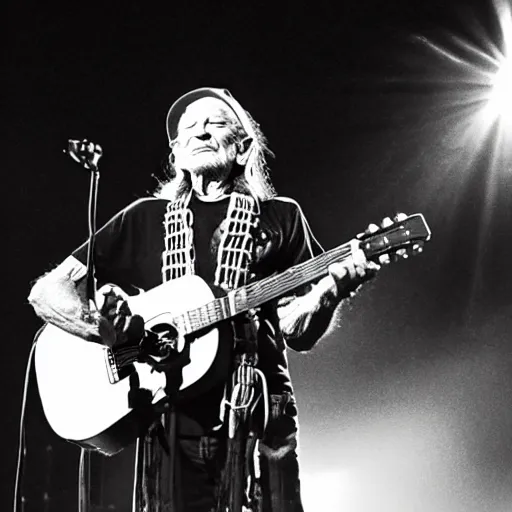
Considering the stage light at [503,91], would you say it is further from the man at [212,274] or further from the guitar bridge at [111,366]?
the guitar bridge at [111,366]

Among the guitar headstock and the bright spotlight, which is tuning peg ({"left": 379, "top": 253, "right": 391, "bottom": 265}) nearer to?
the guitar headstock

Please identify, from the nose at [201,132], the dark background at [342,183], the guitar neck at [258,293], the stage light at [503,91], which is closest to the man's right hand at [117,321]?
the guitar neck at [258,293]

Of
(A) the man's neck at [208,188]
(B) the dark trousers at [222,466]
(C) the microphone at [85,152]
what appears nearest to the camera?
(B) the dark trousers at [222,466]

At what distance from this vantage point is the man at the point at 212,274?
2598 millimetres

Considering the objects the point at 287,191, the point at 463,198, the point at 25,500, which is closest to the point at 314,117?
the point at 287,191

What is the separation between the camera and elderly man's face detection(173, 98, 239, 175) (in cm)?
287

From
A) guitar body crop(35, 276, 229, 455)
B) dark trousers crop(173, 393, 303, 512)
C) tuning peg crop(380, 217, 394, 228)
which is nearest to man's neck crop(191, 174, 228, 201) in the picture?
guitar body crop(35, 276, 229, 455)

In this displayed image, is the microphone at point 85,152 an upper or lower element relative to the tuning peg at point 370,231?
upper

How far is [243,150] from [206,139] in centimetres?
12

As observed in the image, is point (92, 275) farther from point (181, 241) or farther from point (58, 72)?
point (58, 72)

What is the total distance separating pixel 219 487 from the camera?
2.57 metres

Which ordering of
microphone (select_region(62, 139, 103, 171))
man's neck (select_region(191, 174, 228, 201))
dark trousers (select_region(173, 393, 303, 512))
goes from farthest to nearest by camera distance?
1. microphone (select_region(62, 139, 103, 171))
2. man's neck (select_region(191, 174, 228, 201))
3. dark trousers (select_region(173, 393, 303, 512))

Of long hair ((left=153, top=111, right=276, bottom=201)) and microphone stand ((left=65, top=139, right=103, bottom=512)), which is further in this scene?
long hair ((left=153, top=111, right=276, bottom=201))

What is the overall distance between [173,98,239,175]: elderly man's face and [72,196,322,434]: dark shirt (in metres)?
0.13
